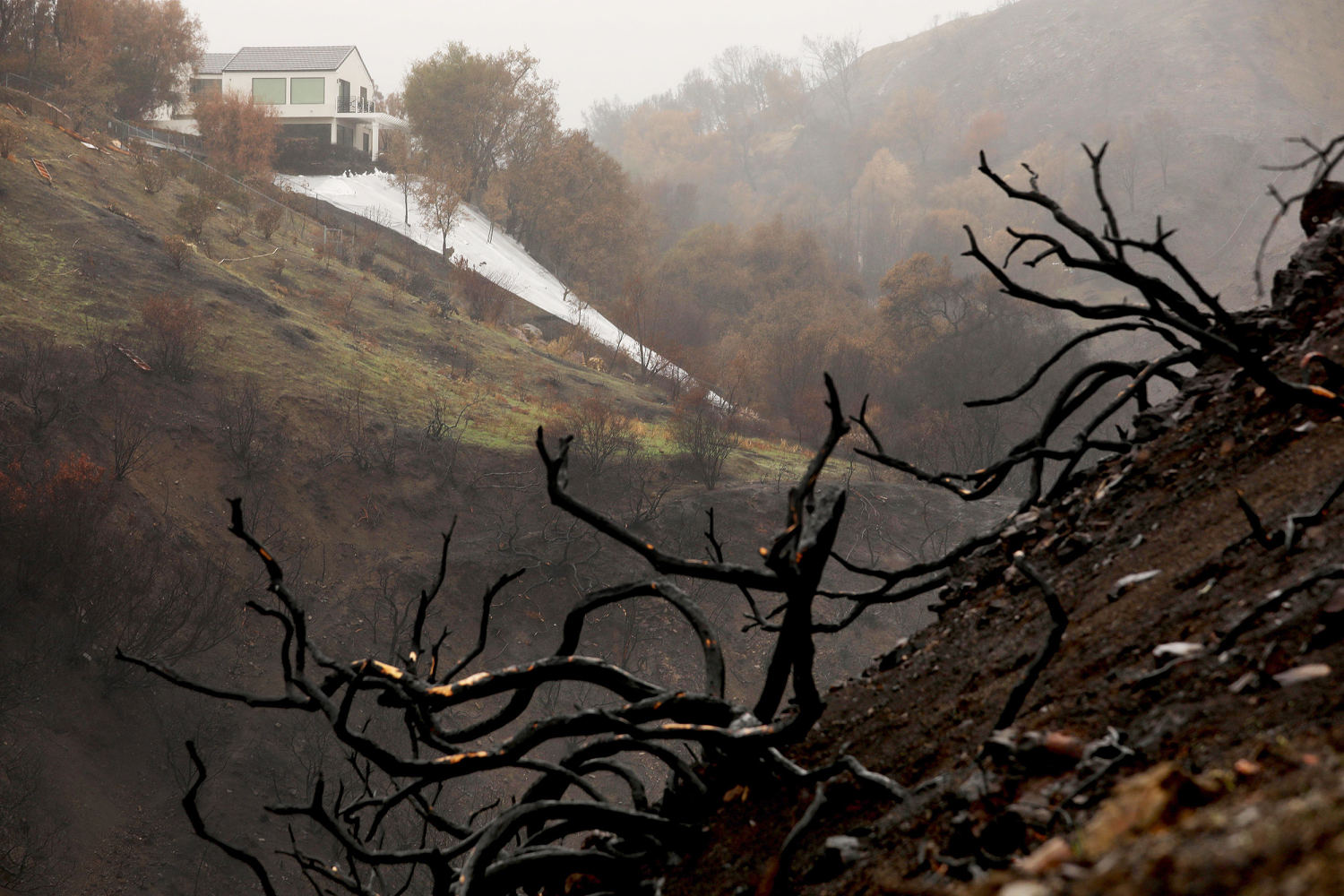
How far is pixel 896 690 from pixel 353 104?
48.2 m

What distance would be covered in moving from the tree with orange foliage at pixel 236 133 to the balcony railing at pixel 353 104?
788cm

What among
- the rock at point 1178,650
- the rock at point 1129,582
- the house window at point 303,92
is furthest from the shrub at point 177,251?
the house window at point 303,92

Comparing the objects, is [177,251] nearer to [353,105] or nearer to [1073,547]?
[1073,547]

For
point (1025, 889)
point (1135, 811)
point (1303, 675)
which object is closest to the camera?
point (1025, 889)

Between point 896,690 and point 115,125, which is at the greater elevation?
point 115,125

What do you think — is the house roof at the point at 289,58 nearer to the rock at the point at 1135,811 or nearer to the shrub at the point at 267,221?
the shrub at the point at 267,221

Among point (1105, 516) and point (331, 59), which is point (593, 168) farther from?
point (1105, 516)

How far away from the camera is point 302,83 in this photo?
142 ft

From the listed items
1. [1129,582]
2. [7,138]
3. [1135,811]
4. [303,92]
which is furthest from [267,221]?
[1135,811]

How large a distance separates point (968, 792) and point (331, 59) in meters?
49.3

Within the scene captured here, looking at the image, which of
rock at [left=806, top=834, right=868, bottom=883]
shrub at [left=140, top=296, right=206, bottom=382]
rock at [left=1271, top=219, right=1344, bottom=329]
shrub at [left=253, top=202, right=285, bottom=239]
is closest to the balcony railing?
shrub at [left=253, top=202, right=285, bottom=239]

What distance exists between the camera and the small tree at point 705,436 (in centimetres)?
2122

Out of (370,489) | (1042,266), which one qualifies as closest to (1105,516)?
(370,489)

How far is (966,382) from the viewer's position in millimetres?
31266
